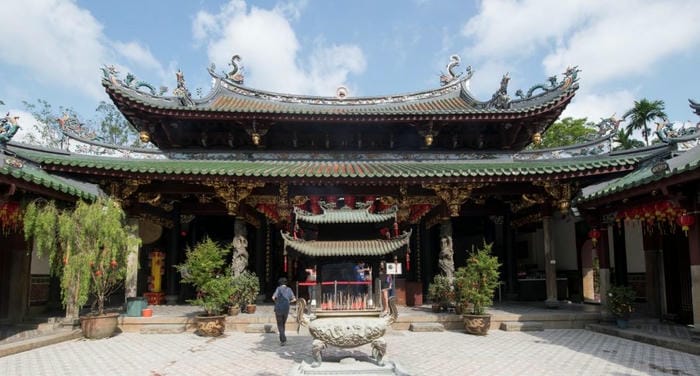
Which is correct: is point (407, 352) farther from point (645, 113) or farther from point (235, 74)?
point (645, 113)

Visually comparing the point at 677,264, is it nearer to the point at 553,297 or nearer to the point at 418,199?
the point at 553,297

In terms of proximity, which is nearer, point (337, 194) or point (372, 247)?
point (372, 247)

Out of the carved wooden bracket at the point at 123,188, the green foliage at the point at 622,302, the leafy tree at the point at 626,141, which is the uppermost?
the leafy tree at the point at 626,141

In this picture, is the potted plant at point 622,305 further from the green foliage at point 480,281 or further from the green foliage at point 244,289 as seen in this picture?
the green foliage at point 244,289

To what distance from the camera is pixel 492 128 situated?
49.7 feet

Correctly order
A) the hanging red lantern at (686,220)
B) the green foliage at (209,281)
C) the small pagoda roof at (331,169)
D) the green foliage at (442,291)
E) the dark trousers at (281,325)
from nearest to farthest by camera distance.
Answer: the hanging red lantern at (686,220) → the dark trousers at (281,325) → the green foliage at (209,281) → the small pagoda roof at (331,169) → the green foliage at (442,291)

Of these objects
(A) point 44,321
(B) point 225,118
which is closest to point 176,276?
(A) point 44,321

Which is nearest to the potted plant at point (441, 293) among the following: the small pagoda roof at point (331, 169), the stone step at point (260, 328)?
the small pagoda roof at point (331, 169)

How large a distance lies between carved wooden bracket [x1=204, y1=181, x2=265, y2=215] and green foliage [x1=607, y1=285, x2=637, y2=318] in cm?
947

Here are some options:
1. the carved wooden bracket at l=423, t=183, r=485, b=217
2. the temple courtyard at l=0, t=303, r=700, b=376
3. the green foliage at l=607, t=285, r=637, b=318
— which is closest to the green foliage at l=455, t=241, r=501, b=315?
the temple courtyard at l=0, t=303, r=700, b=376

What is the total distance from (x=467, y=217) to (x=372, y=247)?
349 inches

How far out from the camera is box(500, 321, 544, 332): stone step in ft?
36.7

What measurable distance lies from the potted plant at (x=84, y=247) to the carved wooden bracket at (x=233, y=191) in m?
2.57

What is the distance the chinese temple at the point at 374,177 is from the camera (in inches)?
446
